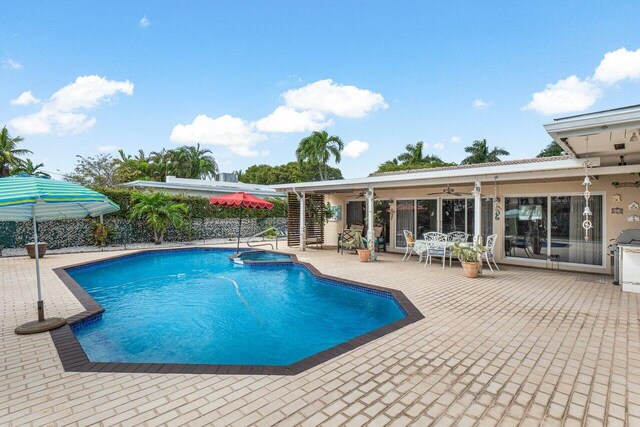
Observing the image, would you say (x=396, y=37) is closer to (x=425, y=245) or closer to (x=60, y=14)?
(x=425, y=245)

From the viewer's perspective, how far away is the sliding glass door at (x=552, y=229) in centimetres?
848

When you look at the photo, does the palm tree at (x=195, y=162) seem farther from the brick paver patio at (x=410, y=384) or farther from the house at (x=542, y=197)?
the brick paver patio at (x=410, y=384)

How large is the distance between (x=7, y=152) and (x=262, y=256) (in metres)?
22.0

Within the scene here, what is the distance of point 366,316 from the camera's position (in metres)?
5.84

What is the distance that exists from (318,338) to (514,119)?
18.9 metres

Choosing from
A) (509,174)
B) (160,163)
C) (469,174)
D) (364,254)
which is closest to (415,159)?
(364,254)

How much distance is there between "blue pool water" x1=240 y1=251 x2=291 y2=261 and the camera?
11.9 meters

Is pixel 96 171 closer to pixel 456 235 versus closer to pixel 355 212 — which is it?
pixel 355 212

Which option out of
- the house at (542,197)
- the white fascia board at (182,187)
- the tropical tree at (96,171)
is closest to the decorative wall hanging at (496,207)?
the house at (542,197)

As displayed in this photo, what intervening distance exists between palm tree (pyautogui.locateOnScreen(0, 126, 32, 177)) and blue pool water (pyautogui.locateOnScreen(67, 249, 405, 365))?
63.9 ft

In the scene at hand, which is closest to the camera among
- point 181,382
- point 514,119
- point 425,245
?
point 181,382

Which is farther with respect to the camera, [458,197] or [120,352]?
[458,197]

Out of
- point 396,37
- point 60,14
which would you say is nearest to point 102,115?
point 60,14

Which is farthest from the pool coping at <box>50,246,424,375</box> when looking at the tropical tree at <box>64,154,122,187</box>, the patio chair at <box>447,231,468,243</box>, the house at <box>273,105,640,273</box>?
the tropical tree at <box>64,154,122,187</box>
